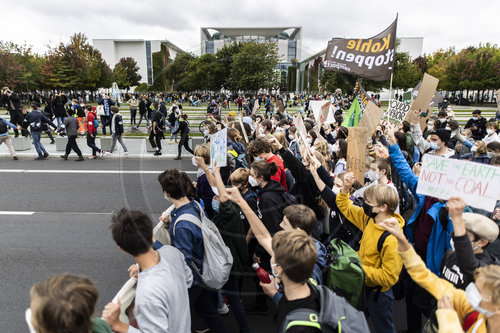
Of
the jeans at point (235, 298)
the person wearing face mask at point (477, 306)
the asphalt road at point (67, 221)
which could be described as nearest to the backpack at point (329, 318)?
the person wearing face mask at point (477, 306)

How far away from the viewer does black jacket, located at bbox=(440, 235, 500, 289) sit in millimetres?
2059

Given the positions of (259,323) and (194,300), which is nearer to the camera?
(194,300)

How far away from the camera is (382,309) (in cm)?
277

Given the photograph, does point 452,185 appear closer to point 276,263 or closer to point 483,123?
point 276,263

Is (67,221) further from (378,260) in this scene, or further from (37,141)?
(37,141)

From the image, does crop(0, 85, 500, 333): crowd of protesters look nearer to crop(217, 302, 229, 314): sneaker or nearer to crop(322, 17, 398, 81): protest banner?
crop(217, 302, 229, 314): sneaker

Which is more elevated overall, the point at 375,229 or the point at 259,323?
the point at 375,229

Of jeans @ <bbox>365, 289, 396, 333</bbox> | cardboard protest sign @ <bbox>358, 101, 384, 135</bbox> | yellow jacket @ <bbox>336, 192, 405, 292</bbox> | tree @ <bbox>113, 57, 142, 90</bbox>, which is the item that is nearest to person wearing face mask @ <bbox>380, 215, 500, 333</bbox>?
yellow jacket @ <bbox>336, 192, 405, 292</bbox>

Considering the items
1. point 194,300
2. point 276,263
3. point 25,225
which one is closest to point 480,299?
point 276,263

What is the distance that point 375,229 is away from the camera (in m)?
2.72

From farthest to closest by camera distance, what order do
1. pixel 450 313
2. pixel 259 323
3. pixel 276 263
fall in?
pixel 259 323 < pixel 276 263 < pixel 450 313

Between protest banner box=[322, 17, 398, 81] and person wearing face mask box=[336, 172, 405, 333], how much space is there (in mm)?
4895

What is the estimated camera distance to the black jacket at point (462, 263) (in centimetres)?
206

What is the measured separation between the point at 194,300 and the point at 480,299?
6.80 feet
